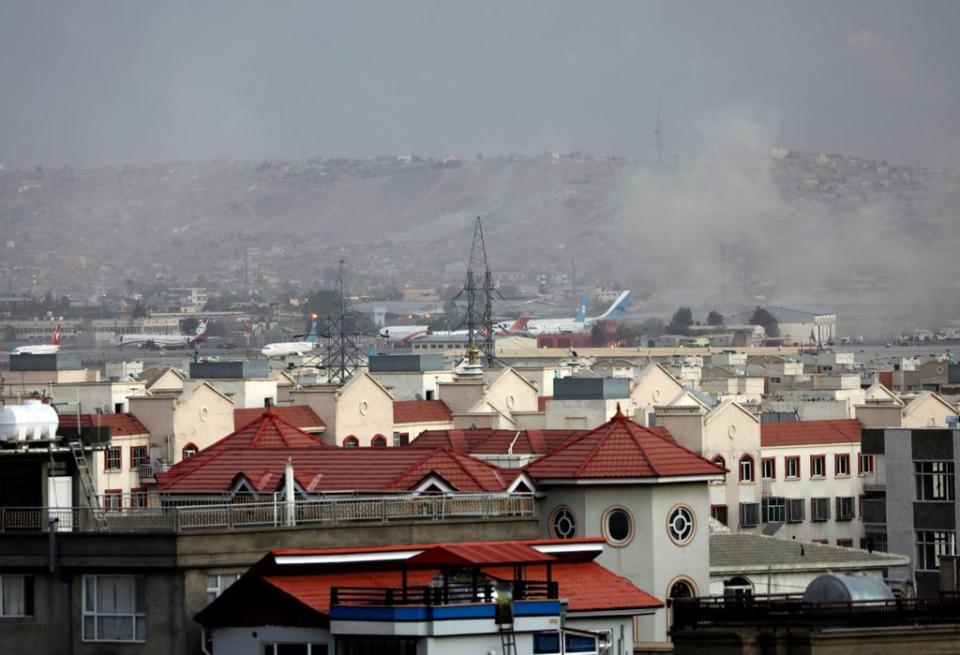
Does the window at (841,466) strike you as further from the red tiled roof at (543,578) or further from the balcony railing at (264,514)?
the red tiled roof at (543,578)

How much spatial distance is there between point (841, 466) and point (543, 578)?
38.4 m

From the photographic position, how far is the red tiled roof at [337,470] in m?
26.7

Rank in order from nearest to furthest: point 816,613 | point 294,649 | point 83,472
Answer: point 816,613 → point 294,649 → point 83,472

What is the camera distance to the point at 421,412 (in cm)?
6191

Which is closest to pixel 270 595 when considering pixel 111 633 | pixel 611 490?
pixel 111 633

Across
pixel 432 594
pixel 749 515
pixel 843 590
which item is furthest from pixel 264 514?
pixel 749 515

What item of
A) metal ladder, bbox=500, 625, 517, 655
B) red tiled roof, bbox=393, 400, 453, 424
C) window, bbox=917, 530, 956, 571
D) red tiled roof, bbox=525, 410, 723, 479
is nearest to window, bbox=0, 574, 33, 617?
metal ladder, bbox=500, 625, 517, 655

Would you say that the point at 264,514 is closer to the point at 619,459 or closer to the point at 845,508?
the point at 619,459

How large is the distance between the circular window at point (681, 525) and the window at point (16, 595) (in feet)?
22.4

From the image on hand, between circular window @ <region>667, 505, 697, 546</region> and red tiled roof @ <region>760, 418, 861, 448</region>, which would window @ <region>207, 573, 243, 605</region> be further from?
red tiled roof @ <region>760, 418, 861, 448</region>

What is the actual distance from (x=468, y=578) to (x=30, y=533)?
4.01m

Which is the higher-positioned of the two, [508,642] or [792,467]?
[792,467]

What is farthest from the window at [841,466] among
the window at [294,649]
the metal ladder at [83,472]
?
the window at [294,649]

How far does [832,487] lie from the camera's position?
194 feet
